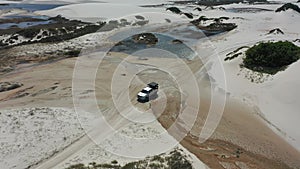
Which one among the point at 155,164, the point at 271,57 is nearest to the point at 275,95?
the point at 271,57

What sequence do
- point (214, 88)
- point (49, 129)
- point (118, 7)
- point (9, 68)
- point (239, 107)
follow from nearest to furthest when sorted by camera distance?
point (49, 129)
point (239, 107)
point (214, 88)
point (9, 68)
point (118, 7)

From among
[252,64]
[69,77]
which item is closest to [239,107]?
[252,64]

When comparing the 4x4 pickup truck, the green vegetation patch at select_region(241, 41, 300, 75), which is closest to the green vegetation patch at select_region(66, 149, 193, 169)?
the 4x4 pickup truck

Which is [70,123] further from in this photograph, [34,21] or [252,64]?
[34,21]

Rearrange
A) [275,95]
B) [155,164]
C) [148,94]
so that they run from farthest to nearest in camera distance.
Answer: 1. [148,94]
2. [275,95]
3. [155,164]

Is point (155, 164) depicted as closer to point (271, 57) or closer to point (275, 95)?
point (275, 95)

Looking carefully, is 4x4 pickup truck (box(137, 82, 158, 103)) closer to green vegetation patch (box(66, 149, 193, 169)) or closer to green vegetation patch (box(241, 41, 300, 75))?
green vegetation patch (box(66, 149, 193, 169))
